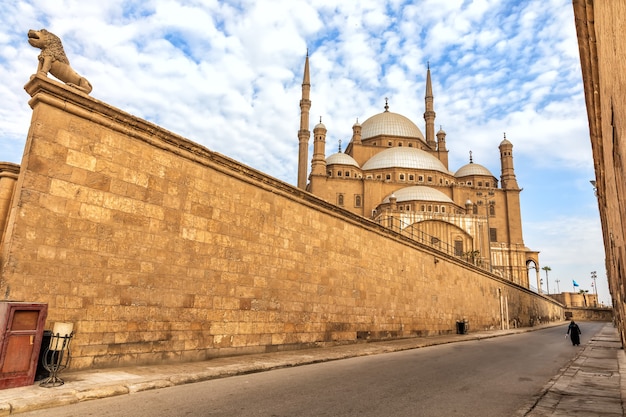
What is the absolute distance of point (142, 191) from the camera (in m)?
6.81

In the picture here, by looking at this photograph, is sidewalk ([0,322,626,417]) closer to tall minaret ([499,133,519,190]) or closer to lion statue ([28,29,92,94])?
lion statue ([28,29,92,94])

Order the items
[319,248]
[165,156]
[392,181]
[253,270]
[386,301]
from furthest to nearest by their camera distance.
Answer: [392,181] < [386,301] < [319,248] < [253,270] < [165,156]

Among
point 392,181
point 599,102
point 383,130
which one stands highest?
point 383,130

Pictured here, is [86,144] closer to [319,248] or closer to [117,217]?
[117,217]

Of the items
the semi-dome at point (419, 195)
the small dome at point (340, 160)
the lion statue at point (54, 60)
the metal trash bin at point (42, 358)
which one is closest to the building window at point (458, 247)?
the semi-dome at point (419, 195)

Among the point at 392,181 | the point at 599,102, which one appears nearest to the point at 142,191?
the point at 599,102

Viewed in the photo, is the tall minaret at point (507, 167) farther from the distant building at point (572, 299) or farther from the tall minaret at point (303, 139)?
the distant building at point (572, 299)

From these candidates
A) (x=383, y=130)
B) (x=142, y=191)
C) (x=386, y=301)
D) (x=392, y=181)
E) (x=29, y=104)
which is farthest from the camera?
(x=383, y=130)

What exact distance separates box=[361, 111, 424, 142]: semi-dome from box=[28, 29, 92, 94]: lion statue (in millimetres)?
50106

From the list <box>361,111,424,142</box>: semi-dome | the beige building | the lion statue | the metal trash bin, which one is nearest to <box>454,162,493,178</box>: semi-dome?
<box>361,111,424,142</box>: semi-dome

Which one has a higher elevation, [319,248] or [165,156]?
[165,156]

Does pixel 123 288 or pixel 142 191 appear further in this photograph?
pixel 142 191

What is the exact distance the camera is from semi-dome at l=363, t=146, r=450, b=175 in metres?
46.7

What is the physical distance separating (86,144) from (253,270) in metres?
4.14
